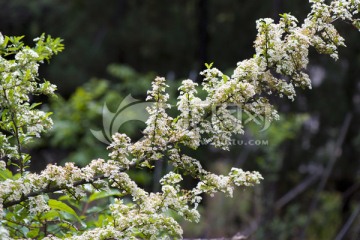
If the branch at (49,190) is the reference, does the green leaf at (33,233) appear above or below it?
above

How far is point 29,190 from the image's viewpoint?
1988 mm

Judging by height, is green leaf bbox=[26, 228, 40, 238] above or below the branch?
above

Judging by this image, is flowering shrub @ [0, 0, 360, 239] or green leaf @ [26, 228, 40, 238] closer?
flowering shrub @ [0, 0, 360, 239]

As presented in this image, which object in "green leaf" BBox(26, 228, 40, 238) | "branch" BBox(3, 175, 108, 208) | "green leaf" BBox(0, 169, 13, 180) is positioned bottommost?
"branch" BBox(3, 175, 108, 208)

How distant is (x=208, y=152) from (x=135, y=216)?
6.71 metres

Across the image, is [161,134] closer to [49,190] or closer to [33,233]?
[49,190]

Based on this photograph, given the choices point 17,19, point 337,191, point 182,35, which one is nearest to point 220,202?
point 337,191

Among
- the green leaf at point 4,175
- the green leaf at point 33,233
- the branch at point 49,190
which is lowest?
the branch at point 49,190

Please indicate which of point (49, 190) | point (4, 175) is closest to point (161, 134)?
point (49, 190)

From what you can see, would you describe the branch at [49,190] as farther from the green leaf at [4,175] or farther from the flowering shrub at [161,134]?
the green leaf at [4,175]

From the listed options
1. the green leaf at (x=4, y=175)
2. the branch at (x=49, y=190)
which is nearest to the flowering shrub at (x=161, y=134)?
the branch at (x=49, y=190)

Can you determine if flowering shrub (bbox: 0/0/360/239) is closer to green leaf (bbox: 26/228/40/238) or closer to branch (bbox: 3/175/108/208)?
branch (bbox: 3/175/108/208)

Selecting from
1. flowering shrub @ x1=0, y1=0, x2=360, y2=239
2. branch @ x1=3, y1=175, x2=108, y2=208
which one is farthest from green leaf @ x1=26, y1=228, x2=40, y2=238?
branch @ x1=3, y1=175, x2=108, y2=208

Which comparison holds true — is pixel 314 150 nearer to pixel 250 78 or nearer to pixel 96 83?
pixel 96 83
